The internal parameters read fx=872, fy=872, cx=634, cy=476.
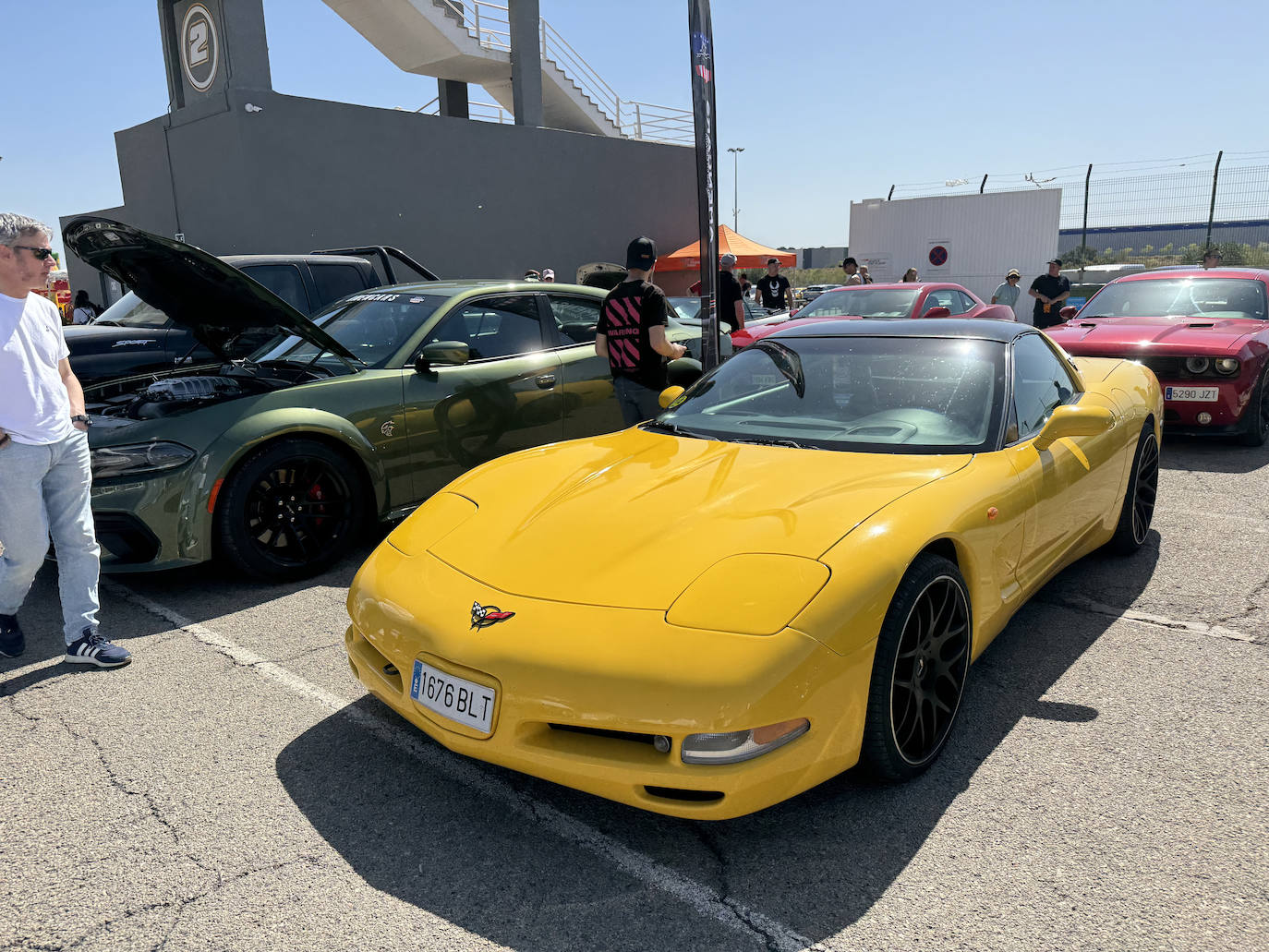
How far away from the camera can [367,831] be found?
2.40 m

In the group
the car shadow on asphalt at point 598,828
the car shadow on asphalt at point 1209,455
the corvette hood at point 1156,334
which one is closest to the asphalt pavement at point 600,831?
the car shadow on asphalt at point 598,828

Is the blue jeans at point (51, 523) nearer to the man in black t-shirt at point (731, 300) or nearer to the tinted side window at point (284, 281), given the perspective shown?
the tinted side window at point (284, 281)

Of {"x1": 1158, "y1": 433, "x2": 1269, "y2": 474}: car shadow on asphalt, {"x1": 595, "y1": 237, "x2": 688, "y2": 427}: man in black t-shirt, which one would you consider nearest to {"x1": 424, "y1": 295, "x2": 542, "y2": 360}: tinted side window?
{"x1": 595, "y1": 237, "x2": 688, "y2": 427}: man in black t-shirt

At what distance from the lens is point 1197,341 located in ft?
23.1

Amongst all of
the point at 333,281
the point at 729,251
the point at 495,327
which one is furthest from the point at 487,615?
the point at 729,251

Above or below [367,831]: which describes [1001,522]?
above

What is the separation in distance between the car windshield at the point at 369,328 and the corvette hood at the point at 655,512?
7.02ft

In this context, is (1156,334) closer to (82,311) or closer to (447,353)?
(447,353)

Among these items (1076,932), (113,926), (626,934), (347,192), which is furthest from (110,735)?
(347,192)

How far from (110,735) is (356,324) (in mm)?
3115

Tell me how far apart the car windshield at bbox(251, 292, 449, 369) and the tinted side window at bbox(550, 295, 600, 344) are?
86 centimetres

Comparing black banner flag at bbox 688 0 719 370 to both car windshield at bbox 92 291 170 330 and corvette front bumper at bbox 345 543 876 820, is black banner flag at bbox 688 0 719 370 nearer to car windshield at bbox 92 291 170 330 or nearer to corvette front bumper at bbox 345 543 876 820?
car windshield at bbox 92 291 170 330

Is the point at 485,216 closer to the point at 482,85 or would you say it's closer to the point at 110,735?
the point at 482,85

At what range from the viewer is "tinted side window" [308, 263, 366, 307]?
7621 millimetres
